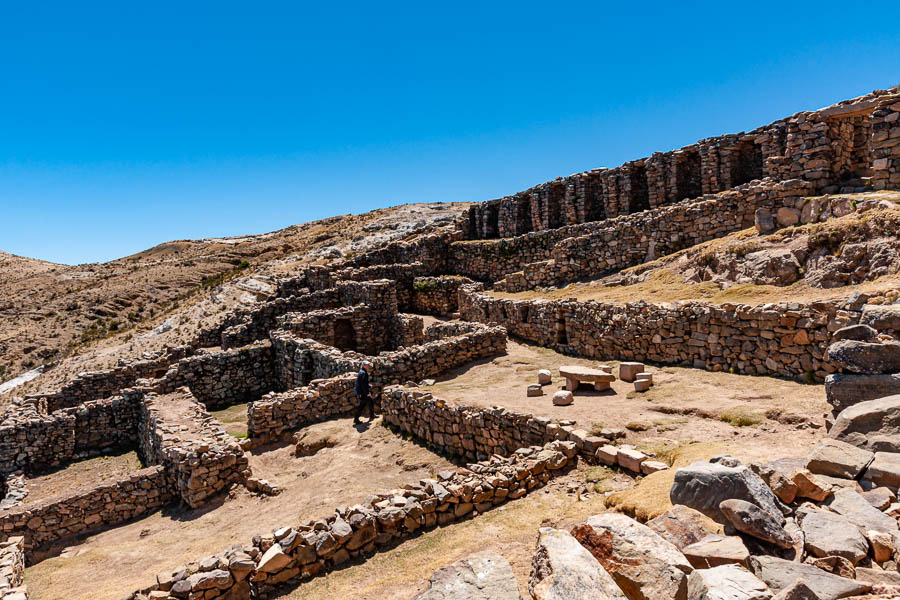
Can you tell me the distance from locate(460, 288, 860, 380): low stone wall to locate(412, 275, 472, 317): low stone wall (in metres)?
8.38

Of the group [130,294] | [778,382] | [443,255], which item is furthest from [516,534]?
[130,294]

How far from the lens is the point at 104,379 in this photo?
18.5 metres

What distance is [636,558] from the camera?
3881 mm

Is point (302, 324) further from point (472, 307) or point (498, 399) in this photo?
point (498, 399)

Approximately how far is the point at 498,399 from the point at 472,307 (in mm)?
10131

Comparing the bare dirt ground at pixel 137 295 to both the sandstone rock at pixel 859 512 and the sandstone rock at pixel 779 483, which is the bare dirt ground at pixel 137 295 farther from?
the sandstone rock at pixel 859 512

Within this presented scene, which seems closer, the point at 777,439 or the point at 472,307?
the point at 777,439

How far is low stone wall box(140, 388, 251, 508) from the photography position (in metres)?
11.0

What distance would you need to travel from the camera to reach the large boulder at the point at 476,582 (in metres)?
4.08

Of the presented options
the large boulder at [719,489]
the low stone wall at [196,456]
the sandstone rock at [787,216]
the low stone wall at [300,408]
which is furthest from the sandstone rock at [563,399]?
the sandstone rock at [787,216]

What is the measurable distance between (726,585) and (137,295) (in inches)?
1992

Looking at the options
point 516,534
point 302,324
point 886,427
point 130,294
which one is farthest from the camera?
point 130,294

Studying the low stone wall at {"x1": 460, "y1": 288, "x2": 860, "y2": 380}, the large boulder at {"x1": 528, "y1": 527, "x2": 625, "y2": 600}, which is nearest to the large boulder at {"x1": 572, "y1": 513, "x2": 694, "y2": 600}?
the large boulder at {"x1": 528, "y1": 527, "x2": 625, "y2": 600}

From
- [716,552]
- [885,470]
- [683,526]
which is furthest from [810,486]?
[716,552]
